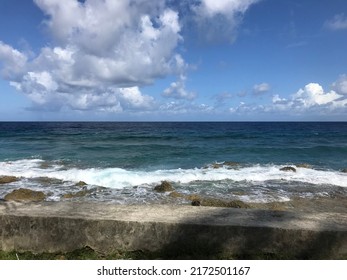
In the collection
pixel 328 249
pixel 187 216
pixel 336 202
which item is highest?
pixel 187 216

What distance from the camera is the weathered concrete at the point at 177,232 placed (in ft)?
11.2

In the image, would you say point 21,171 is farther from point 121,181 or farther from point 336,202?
point 336,202

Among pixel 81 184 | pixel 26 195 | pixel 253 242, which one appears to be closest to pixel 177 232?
pixel 253 242

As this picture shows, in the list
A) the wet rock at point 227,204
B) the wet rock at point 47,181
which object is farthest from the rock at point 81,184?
the wet rock at point 227,204

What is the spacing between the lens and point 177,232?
356 centimetres

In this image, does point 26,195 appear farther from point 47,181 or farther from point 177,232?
point 177,232

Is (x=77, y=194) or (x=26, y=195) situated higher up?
(x=26, y=195)

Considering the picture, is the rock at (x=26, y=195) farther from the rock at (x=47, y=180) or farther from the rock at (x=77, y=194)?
the rock at (x=47, y=180)

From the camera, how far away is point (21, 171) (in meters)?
15.3

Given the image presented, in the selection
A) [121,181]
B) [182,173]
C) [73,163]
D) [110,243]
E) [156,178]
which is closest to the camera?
[110,243]

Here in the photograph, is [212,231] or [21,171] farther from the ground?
[212,231]

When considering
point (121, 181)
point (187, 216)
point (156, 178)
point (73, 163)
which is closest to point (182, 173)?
point (156, 178)

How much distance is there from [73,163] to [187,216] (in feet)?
53.2

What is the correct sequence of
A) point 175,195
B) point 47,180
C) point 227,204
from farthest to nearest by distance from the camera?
1. point 47,180
2. point 175,195
3. point 227,204
